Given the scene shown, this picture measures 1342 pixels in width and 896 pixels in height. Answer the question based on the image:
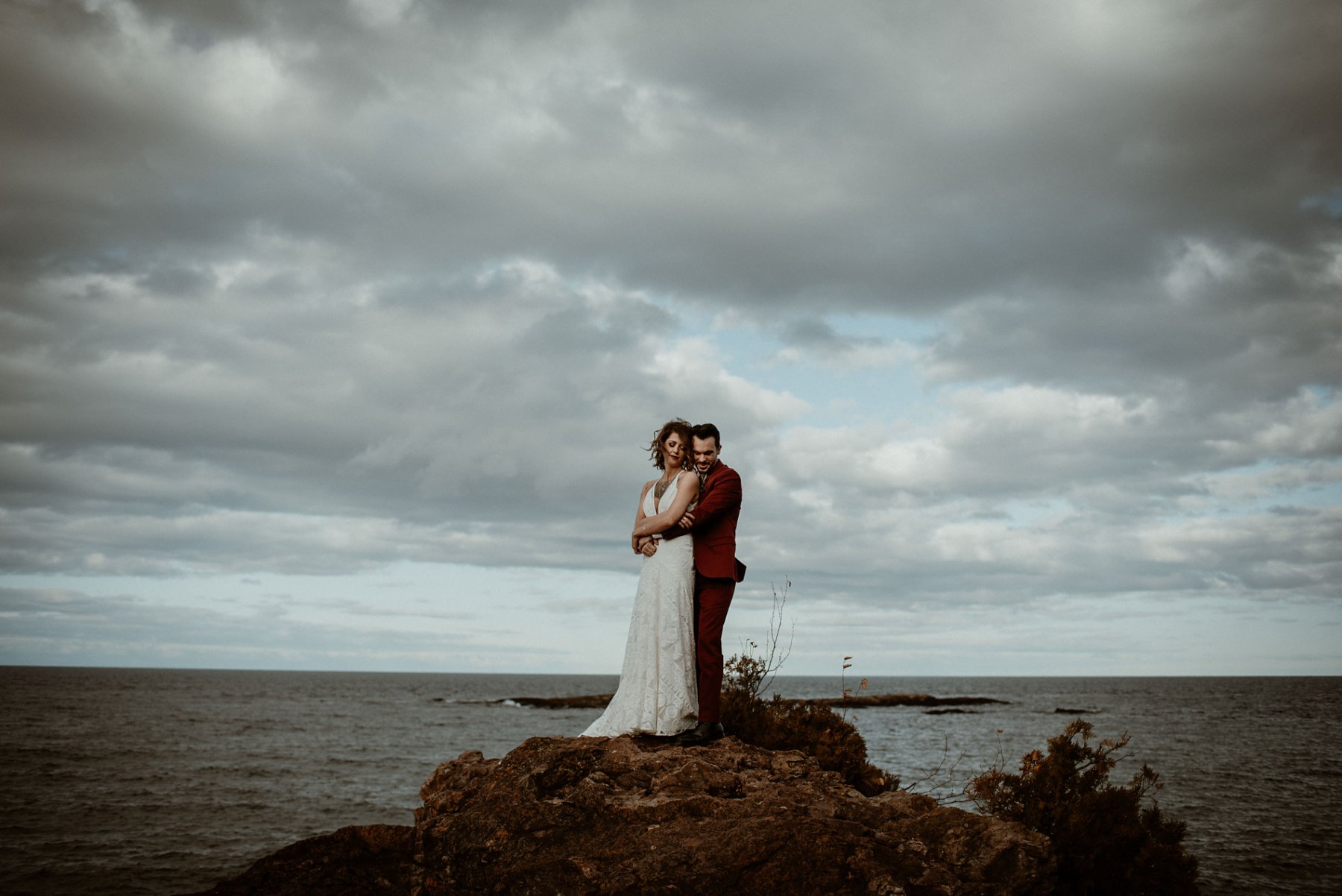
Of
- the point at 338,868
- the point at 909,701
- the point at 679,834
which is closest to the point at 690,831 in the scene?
the point at 679,834

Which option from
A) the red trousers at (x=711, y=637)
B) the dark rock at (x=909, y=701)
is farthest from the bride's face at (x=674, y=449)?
the dark rock at (x=909, y=701)

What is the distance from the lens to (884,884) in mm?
6070

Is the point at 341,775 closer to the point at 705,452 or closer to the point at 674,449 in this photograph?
the point at 674,449

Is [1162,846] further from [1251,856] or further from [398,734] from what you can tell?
[398,734]

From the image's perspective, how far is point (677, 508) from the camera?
341 inches

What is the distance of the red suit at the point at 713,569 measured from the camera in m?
8.55


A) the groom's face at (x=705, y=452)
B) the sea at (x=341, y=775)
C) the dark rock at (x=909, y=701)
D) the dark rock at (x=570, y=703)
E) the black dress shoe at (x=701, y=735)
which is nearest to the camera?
the black dress shoe at (x=701, y=735)

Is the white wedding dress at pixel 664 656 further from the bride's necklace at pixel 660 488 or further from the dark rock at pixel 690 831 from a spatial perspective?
the dark rock at pixel 690 831

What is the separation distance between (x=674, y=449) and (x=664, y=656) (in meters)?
2.02

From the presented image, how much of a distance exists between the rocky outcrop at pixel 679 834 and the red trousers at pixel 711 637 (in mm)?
468

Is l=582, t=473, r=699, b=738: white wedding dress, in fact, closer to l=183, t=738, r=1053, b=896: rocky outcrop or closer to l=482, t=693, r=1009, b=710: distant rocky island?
l=183, t=738, r=1053, b=896: rocky outcrop

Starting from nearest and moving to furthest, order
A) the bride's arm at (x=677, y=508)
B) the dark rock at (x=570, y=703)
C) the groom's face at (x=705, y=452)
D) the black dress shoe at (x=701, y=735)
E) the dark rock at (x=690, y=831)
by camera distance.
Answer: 1. the dark rock at (x=690, y=831)
2. the black dress shoe at (x=701, y=735)
3. the bride's arm at (x=677, y=508)
4. the groom's face at (x=705, y=452)
5. the dark rock at (x=570, y=703)

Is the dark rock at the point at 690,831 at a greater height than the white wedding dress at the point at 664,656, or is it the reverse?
the white wedding dress at the point at 664,656

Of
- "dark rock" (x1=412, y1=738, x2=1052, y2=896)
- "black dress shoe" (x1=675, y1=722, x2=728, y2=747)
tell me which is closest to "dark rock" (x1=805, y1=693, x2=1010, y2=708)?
"black dress shoe" (x1=675, y1=722, x2=728, y2=747)
